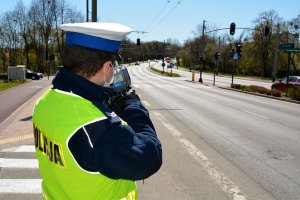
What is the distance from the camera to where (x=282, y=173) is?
23.8ft

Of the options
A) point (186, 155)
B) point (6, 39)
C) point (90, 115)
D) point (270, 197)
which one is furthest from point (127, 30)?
point (6, 39)

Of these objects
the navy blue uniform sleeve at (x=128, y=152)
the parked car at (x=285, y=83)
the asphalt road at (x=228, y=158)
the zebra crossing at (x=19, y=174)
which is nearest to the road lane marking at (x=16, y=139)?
the zebra crossing at (x=19, y=174)

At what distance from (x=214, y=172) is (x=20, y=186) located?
10.7 ft

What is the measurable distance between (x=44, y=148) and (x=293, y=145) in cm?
898

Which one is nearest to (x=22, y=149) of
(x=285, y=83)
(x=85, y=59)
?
(x=85, y=59)

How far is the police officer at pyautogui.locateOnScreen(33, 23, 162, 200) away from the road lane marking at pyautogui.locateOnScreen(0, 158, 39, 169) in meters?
5.89

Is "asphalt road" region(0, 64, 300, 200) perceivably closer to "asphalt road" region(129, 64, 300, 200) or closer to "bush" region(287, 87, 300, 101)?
"asphalt road" region(129, 64, 300, 200)

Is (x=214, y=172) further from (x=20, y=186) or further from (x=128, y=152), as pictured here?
(x=128, y=152)

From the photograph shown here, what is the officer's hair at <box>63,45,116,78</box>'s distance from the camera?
1873 millimetres

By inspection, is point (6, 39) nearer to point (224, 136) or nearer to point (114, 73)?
point (224, 136)

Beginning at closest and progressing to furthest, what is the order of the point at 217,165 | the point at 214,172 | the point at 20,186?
the point at 20,186 → the point at 214,172 → the point at 217,165

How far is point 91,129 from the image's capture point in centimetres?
170

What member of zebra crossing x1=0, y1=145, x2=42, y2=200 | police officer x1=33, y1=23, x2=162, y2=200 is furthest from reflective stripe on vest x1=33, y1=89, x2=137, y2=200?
zebra crossing x1=0, y1=145, x2=42, y2=200

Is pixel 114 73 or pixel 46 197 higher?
pixel 114 73
